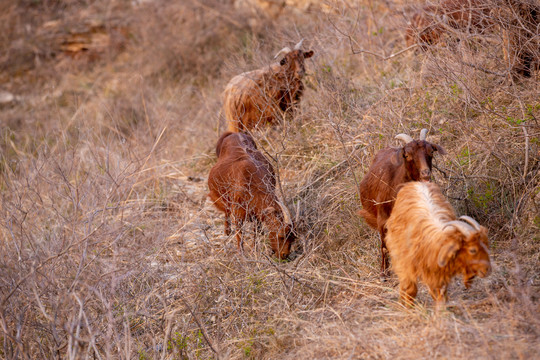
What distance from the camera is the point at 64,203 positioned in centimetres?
823

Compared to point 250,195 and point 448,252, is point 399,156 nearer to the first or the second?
point 448,252

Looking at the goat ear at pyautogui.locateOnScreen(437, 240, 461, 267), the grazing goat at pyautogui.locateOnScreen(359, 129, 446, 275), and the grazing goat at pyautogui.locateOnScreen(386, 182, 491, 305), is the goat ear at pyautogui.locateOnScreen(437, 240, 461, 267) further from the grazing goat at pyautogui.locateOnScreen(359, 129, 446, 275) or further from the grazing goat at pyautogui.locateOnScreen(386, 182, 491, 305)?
the grazing goat at pyautogui.locateOnScreen(359, 129, 446, 275)

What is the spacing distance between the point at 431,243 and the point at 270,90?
517 cm

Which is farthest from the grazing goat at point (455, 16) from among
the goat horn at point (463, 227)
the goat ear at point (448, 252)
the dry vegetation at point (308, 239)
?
the goat ear at point (448, 252)

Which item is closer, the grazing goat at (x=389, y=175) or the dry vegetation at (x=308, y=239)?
the dry vegetation at (x=308, y=239)

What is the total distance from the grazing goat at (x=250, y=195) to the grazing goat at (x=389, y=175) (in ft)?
3.30

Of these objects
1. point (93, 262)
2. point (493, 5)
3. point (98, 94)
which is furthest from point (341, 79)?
point (98, 94)

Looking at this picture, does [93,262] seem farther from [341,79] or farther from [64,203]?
[341,79]

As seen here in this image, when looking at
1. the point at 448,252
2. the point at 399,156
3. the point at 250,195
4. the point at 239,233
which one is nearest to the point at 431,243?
the point at 448,252

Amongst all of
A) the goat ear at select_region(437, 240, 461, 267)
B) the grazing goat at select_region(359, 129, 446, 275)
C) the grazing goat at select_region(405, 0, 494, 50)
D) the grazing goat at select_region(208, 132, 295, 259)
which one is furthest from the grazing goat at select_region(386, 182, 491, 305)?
the grazing goat at select_region(405, 0, 494, 50)

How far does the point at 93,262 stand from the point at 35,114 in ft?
30.5

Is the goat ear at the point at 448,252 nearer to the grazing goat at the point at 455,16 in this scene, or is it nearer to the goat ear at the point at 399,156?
the goat ear at the point at 399,156

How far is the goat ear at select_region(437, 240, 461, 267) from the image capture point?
4.03 m

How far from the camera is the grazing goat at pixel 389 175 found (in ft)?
16.4
